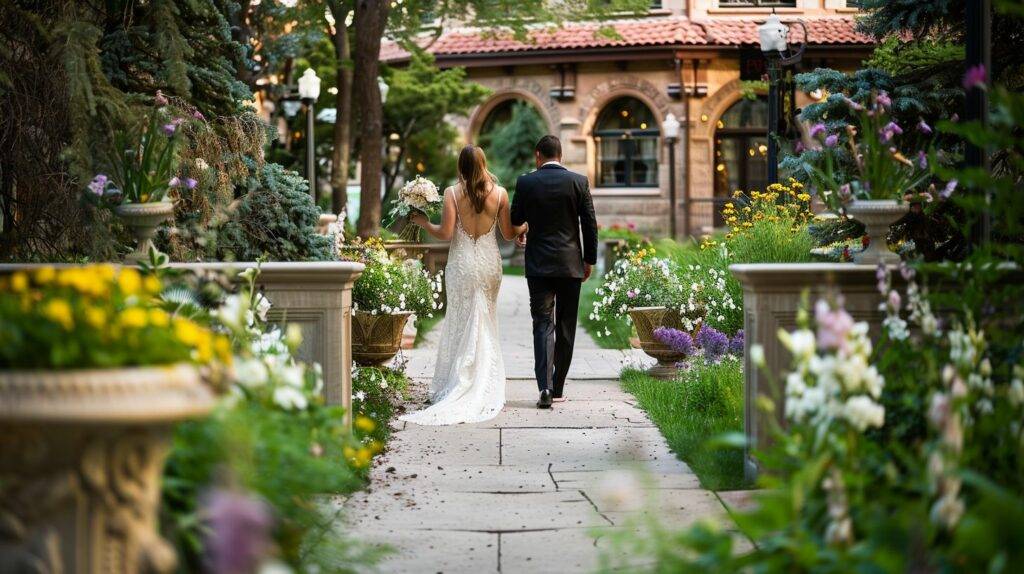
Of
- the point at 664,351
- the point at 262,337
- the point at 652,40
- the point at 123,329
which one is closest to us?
the point at 123,329

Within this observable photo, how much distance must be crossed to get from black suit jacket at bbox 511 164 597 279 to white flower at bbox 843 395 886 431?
18.9ft

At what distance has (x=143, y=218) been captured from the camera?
21.7 ft

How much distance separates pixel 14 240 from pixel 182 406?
6536 millimetres

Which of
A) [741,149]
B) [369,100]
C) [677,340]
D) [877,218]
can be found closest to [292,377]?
[877,218]

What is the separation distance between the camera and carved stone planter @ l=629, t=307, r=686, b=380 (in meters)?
11.5

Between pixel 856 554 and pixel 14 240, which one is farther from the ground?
pixel 14 240

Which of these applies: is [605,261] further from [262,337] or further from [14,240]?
[262,337]

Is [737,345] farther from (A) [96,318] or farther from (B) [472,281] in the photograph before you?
(A) [96,318]

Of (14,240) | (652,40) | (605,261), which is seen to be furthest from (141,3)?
(652,40)

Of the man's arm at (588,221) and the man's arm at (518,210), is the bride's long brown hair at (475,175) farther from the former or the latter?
the man's arm at (588,221)

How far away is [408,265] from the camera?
12.3 m

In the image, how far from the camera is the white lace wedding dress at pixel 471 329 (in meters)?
9.72

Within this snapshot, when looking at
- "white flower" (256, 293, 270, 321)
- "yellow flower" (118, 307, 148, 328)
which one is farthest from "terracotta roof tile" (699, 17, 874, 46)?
"yellow flower" (118, 307, 148, 328)

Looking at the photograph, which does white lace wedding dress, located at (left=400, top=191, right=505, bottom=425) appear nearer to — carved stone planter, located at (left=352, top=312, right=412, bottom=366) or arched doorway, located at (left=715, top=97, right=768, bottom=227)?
carved stone planter, located at (left=352, top=312, right=412, bottom=366)
